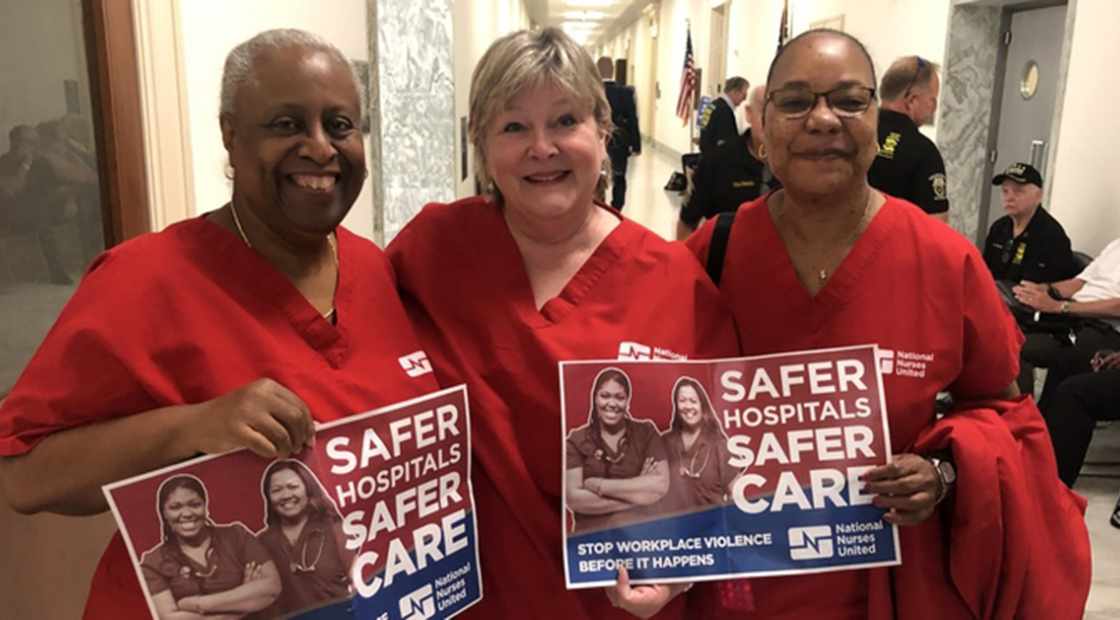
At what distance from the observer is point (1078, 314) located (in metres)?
3.85

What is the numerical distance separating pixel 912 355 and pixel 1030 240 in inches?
136

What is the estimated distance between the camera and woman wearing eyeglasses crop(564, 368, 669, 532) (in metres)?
1.25

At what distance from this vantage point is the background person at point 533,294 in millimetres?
1344

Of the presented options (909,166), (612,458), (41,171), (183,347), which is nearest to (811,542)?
(612,458)

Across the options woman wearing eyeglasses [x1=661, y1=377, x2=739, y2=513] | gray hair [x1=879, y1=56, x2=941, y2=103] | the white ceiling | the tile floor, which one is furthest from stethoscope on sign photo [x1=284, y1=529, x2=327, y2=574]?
the white ceiling

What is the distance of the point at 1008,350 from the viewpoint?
139cm

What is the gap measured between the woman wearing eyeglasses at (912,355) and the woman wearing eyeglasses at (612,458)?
0.29m

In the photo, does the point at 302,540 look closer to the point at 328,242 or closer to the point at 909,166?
the point at 328,242

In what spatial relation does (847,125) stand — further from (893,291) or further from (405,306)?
(405,306)

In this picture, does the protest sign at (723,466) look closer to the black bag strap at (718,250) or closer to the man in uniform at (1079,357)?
the black bag strap at (718,250)

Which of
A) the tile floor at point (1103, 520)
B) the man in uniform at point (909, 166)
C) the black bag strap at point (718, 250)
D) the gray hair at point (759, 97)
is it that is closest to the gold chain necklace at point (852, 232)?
the black bag strap at point (718, 250)

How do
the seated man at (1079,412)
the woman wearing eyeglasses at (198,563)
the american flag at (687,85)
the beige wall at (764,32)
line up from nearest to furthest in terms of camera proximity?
1. the woman wearing eyeglasses at (198,563)
2. the seated man at (1079,412)
3. the beige wall at (764,32)
4. the american flag at (687,85)

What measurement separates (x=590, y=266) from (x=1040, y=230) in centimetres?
366

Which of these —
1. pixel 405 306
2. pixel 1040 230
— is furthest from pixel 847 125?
pixel 1040 230
